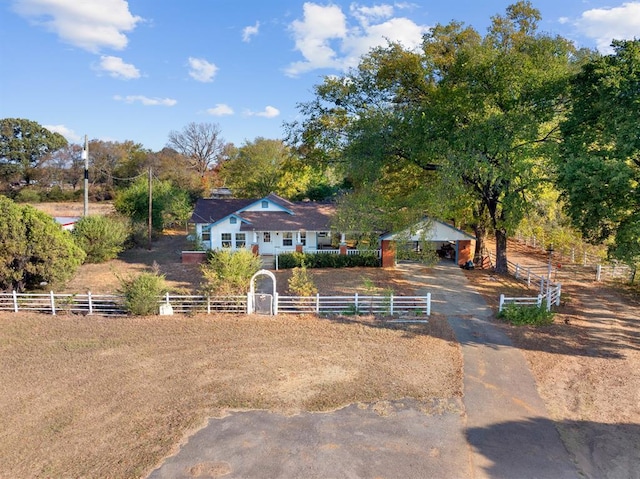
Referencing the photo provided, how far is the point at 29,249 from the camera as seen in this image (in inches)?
656

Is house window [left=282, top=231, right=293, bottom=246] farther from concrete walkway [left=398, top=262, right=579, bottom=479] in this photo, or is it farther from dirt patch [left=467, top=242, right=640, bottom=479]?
concrete walkway [left=398, top=262, right=579, bottom=479]

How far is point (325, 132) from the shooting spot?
22.3m

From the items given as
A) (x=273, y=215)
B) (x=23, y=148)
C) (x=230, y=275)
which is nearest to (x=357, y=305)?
(x=230, y=275)

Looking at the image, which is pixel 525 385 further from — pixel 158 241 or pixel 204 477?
pixel 158 241

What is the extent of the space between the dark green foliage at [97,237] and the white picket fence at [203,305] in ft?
31.1

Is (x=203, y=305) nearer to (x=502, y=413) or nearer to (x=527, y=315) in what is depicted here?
(x=502, y=413)

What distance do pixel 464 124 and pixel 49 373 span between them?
1844 cm

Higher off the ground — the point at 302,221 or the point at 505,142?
the point at 505,142

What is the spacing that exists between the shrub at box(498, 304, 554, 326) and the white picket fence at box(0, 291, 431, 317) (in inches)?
112

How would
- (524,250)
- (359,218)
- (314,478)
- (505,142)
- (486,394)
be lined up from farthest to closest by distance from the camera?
(524,250), (359,218), (505,142), (486,394), (314,478)

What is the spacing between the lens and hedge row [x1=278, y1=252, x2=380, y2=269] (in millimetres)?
25156

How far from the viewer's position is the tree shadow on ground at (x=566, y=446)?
740cm

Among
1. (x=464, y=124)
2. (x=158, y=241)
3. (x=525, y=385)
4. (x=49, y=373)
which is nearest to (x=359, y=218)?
(x=464, y=124)

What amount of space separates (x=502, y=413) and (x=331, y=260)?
54.4ft
